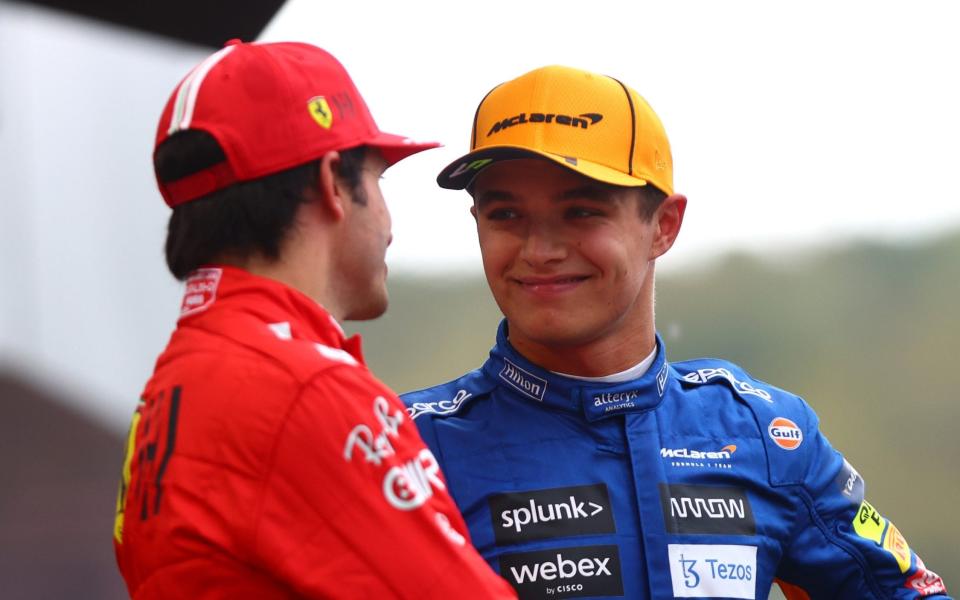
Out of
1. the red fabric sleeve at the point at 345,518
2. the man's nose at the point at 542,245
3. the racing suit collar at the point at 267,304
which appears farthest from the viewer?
the man's nose at the point at 542,245

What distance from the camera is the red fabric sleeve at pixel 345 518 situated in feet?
4.03

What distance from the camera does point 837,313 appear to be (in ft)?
21.2

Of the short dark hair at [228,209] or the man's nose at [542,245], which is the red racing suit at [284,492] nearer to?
the short dark hair at [228,209]

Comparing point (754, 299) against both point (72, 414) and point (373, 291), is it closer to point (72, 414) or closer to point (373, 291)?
point (72, 414)

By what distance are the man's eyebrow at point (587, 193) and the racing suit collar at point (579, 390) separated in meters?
0.32

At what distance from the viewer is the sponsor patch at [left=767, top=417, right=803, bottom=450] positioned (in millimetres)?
2084

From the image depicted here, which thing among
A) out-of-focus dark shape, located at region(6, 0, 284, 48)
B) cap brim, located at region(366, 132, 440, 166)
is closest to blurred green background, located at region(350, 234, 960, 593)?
out-of-focus dark shape, located at region(6, 0, 284, 48)

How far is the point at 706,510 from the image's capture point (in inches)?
77.2

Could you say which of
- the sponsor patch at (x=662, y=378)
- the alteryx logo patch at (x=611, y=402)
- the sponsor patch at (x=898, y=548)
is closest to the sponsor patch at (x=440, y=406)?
the alteryx logo patch at (x=611, y=402)

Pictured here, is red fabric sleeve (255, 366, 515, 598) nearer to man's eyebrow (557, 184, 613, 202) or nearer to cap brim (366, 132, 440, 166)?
cap brim (366, 132, 440, 166)

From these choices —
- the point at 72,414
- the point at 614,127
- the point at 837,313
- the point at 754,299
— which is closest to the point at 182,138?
the point at 614,127

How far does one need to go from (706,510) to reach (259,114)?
1.07 metres

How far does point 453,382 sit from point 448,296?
102 inches

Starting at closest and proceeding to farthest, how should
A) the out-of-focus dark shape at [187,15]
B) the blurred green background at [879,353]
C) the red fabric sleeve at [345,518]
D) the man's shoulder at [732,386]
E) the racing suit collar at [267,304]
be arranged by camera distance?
the red fabric sleeve at [345,518] < the racing suit collar at [267,304] < the man's shoulder at [732,386] < the out-of-focus dark shape at [187,15] < the blurred green background at [879,353]
